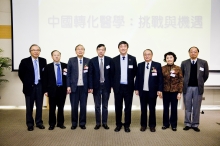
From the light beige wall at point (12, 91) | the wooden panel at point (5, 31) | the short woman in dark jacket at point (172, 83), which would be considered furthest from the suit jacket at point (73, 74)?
the wooden panel at point (5, 31)

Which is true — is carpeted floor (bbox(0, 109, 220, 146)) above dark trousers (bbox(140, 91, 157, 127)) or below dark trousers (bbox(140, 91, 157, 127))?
below

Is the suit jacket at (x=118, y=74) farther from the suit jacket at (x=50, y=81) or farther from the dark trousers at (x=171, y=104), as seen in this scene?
the suit jacket at (x=50, y=81)

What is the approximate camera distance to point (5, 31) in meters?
5.38

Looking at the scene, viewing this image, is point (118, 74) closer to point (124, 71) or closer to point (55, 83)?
point (124, 71)

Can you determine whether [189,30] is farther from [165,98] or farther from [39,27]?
[39,27]

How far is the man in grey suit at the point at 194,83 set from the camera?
3766mm

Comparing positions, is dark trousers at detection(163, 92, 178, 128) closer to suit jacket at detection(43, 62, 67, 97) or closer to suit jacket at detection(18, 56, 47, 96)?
suit jacket at detection(43, 62, 67, 97)

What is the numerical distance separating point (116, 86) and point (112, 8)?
2.30 m

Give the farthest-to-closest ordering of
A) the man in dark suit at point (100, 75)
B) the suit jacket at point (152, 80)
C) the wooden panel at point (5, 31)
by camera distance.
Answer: the wooden panel at point (5, 31)
the man in dark suit at point (100, 75)
the suit jacket at point (152, 80)

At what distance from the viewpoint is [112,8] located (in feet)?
16.9

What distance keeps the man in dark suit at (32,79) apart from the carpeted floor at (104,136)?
12.8 inches

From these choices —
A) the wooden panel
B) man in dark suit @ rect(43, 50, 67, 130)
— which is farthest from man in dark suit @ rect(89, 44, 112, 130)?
the wooden panel

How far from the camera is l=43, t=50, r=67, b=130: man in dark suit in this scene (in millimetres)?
3707

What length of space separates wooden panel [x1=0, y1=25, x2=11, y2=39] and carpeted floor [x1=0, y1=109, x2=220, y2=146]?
220cm
